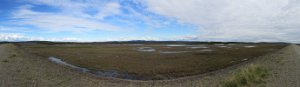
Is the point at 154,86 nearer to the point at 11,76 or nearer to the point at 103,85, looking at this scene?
the point at 103,85

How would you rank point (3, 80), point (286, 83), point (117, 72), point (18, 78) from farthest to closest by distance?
point (117, 72) → point (18, 78) → point (3, 80) → point (286, 83)

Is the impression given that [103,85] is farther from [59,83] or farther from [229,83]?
[229,83]

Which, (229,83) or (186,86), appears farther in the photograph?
(186,86)

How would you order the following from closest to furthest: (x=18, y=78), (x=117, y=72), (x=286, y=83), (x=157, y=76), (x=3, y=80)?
(x=286, y=83), (x=3, y=80), (x=18, y=78), (x=157, y=76), (x=117, y=72)

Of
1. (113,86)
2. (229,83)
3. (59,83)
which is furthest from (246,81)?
(59,83)

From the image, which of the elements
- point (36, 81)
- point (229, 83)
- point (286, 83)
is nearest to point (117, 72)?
point (36, 81)

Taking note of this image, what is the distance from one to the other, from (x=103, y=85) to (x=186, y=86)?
542cm

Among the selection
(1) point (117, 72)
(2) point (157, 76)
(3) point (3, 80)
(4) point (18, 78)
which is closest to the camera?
(3) point (3, 80)

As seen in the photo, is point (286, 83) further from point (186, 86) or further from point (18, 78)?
point (18, 78)

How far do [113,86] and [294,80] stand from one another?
10.7m

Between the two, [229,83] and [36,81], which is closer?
[229,83]

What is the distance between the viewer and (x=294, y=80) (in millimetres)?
13719

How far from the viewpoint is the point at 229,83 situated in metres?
13.6

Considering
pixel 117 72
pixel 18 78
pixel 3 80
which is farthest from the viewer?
pixel 117 72
